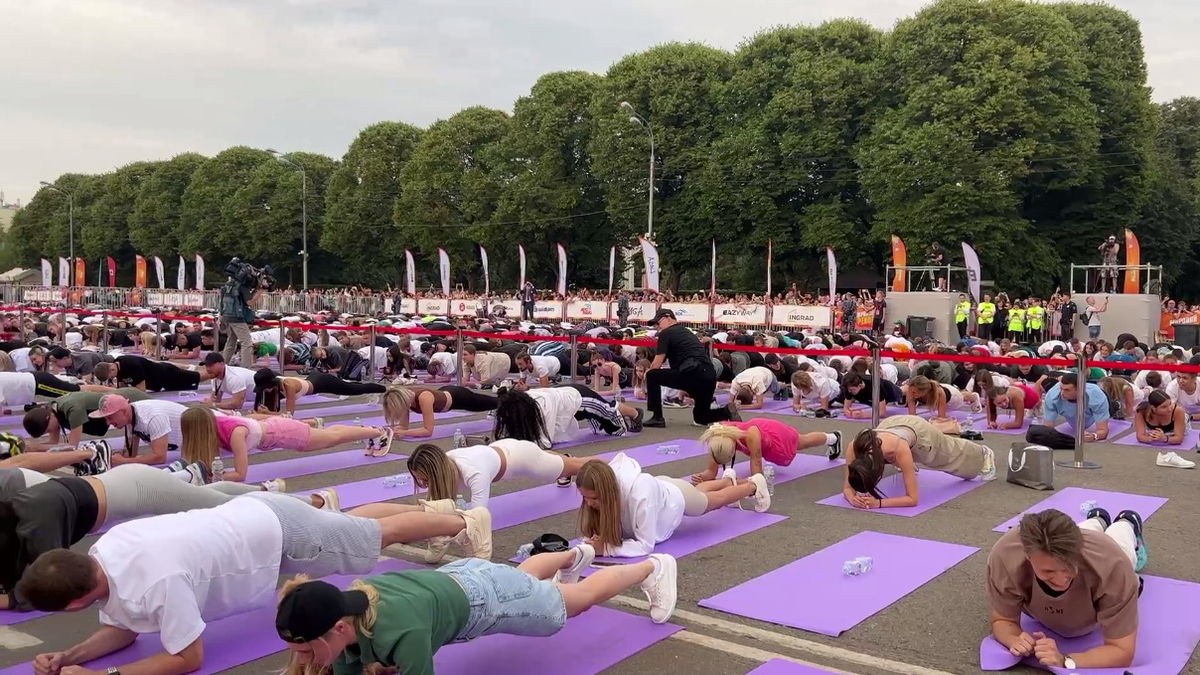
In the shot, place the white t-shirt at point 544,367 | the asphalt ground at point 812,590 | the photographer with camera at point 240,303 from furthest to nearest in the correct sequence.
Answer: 1. the photographer with camera at point 240,303
2. the white t-shirt at point 544,367
3. the asphalt ground at point 812,590

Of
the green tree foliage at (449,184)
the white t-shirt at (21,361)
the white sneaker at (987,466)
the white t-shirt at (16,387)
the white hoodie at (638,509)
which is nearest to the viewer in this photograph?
the white hoodie at (638,509)

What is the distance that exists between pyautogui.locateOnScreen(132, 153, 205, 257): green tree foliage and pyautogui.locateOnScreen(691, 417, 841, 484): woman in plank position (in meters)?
63.0

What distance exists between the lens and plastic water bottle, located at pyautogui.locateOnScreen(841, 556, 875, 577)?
5.40 m

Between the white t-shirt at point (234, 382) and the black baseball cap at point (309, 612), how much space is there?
8644 mm

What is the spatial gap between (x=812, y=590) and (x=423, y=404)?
536 cm

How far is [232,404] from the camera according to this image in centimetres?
1089

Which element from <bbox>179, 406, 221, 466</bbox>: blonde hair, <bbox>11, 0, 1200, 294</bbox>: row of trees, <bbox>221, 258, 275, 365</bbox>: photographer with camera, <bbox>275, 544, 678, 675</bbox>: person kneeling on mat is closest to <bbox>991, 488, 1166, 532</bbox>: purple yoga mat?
<bbox>275, 544, 678, 675</bbox>: person kneeling on mat

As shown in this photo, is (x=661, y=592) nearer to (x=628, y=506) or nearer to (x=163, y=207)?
(x=628, y=506)

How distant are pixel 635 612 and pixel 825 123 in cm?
3198

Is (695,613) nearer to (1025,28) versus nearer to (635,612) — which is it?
(635,612)

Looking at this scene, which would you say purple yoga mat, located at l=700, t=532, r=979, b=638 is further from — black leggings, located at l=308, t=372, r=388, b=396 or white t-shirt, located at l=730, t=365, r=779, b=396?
black leggings, located at l=308, t=372, r=388, b=396

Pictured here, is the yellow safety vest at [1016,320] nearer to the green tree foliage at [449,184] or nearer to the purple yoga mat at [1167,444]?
the purple yoga mat at [1167,444]

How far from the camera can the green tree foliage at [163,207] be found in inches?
2491

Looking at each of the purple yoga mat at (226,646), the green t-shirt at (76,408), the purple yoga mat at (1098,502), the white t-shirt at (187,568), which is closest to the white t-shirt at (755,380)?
the purple yoga mat at (1098,502)
